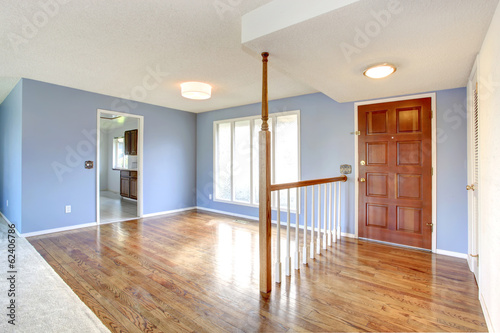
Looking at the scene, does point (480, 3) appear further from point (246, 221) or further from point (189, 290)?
point (246, 221)

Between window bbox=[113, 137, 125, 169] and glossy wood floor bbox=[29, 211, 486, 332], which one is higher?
window bbox=[113, 137, 125, 169]

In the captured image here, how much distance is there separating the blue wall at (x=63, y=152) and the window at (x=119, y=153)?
3.35 meters

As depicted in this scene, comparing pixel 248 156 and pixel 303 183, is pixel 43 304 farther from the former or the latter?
pixel 248 156

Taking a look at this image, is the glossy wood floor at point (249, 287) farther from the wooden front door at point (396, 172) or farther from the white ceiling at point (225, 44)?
the white ceiling at point (225, 44)

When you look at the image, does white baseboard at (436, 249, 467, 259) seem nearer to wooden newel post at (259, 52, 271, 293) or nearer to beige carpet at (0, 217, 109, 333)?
wooden newel post at (259, 52, 271, 293)

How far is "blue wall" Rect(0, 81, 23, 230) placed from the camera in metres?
3.84

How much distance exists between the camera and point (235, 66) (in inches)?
123

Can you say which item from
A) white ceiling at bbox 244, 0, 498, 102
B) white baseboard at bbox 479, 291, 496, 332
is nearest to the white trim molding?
white ceiling at bbox 244, 0, 498, 102

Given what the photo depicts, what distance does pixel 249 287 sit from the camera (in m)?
2.34

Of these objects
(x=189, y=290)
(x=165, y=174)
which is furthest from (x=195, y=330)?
(x=165, y=174)

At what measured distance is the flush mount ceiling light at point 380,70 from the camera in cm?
246

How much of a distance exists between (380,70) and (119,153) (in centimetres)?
808

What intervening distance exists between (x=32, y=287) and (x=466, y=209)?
4.79 m

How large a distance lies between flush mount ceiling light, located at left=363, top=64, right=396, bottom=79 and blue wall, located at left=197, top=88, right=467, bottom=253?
1304mm
